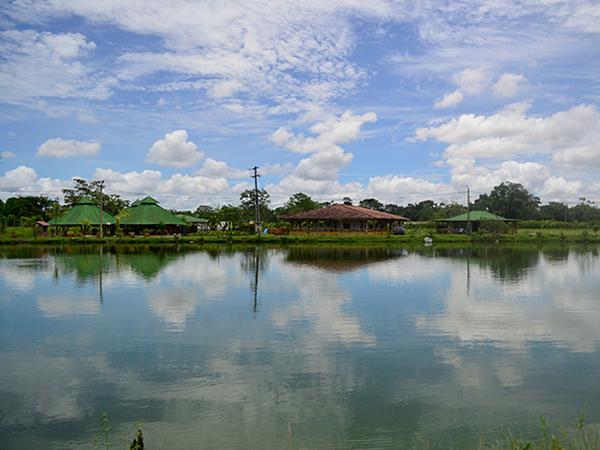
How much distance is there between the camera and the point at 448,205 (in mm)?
92375

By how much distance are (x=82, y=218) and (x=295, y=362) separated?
191ft

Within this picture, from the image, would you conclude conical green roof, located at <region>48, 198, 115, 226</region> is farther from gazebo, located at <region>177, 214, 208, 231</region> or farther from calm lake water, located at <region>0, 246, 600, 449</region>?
calm lake water, located at <region>0, 246, 600, 449</region>

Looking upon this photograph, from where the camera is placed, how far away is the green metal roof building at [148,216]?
2468 inches

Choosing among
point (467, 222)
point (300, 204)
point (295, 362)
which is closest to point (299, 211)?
point (300, 204)

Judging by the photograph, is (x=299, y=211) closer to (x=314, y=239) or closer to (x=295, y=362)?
(x=314, y=239)

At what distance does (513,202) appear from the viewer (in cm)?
8812

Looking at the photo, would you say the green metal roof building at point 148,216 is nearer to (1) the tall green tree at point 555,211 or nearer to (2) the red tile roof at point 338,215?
(2) the red tile roof at point 338,215

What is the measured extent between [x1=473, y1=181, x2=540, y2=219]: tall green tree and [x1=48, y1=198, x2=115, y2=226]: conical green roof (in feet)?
198

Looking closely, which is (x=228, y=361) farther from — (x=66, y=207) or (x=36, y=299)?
(x=66, y=207)

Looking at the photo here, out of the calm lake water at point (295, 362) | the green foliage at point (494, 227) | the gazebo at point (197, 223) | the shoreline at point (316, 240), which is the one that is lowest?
the calm lake water at point (295, 362)

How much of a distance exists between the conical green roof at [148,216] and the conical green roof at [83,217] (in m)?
2.16

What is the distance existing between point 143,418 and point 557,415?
610 centimetres

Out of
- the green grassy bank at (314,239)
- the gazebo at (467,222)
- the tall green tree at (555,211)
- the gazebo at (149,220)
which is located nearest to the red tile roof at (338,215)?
the green grassy bank at (314,239)

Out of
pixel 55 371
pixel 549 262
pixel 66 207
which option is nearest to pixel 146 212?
pixel 66 207
